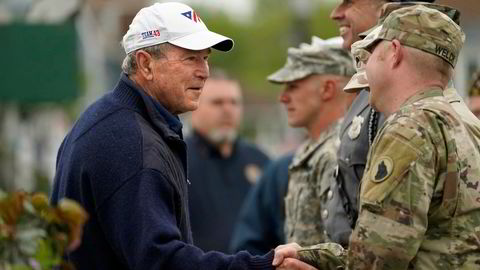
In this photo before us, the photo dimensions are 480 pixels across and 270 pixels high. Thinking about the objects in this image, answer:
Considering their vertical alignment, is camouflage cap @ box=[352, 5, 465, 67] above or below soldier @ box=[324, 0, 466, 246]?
above

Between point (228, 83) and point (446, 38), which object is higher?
point (446, 38)

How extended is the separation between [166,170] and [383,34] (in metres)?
1.09

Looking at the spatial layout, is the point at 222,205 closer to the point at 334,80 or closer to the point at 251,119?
the point at 334,80

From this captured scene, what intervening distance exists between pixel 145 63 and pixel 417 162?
4.88ft

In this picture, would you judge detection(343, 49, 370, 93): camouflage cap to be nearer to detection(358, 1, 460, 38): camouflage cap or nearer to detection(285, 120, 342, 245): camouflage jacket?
detection(358, 1, 460, 38): camouflage cap

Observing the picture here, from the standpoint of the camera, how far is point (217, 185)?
10703mm

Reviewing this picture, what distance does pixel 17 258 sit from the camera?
165 inches

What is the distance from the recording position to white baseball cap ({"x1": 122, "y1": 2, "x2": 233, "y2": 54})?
5.79 metres

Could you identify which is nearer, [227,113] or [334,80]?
[334,80]

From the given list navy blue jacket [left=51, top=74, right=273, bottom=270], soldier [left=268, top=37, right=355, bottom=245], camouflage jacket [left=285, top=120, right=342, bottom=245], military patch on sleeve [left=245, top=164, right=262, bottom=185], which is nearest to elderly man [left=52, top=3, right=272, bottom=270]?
navy blue jacket [left=51, top=74, right=273, bottom=270]

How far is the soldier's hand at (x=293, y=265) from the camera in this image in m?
5.58

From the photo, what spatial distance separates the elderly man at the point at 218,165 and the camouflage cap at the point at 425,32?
5126 mm

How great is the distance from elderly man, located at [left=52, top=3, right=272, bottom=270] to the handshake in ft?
0.25

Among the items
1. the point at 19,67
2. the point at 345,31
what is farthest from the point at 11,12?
the point at 345,31
